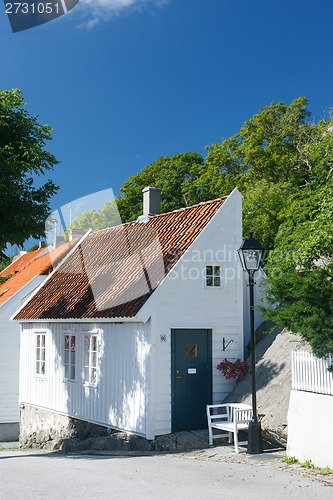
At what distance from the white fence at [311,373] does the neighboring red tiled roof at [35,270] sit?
15.1 metres

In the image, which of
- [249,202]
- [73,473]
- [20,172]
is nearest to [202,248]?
[20,172]

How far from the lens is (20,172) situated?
56.2 ft

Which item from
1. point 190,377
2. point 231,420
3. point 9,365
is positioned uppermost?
point 9,365

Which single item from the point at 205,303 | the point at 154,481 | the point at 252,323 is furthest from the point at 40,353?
the point at 154,481

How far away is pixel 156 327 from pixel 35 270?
13.1 metres

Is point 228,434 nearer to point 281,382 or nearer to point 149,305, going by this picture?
point 281,382

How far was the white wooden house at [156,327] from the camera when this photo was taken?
15289mm

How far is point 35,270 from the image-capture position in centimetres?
2714

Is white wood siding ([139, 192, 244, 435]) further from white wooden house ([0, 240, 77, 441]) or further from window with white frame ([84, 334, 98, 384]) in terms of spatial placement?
white wooden house ([0, 240, 77, 441])

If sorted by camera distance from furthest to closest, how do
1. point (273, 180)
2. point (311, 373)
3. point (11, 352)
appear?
point (273, 180) → point (11, 352) → point (311, 373)

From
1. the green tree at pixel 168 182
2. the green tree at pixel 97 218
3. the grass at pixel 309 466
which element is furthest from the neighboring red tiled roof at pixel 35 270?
the green tree at pixel 97 218

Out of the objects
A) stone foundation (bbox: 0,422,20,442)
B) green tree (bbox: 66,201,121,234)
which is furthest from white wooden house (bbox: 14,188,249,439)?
green tree (bbox: 66,201,121,234)

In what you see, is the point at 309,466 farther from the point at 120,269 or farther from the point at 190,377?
the point at 120,269

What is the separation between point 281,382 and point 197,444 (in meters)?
2.44
